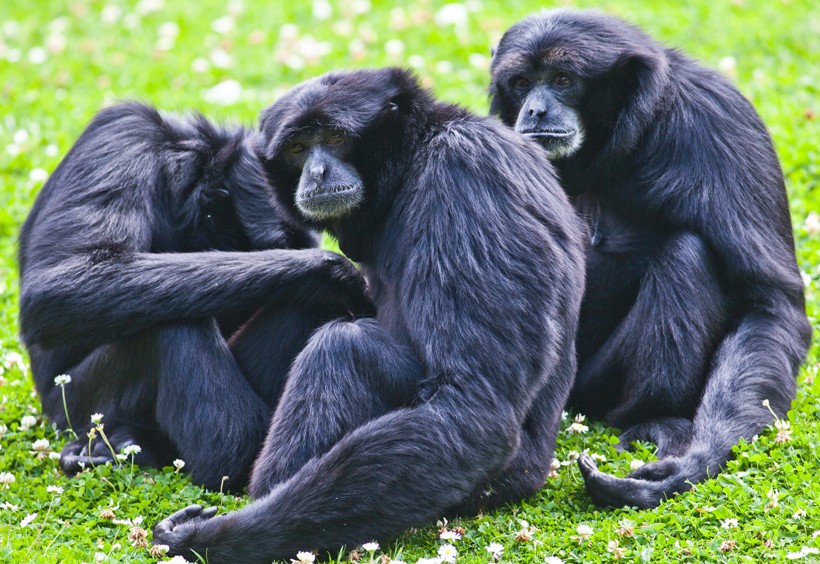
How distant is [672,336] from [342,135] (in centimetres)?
224

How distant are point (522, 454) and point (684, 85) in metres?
2.69

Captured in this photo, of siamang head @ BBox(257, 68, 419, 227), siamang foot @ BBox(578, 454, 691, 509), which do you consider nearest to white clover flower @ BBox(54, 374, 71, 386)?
siamang head @ BBox(257, 68, 419, 227)

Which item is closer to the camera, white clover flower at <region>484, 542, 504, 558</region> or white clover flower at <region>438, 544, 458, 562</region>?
white clover flower at <region>438, 544, 458, 562</region>

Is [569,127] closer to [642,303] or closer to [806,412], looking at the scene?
[642,303]

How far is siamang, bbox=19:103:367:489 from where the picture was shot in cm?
604

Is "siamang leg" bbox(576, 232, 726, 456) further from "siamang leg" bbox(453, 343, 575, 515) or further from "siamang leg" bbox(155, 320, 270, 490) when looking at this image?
"siamang leg" bbox(155, 320, 270, 490)

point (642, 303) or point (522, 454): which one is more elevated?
point (642, 303)

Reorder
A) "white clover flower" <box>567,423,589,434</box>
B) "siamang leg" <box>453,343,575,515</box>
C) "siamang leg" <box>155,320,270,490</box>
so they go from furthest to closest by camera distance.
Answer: "white clover flower" <box>567,423,589,434</box> → "siamang leg" <box>155,320,270,490</box> → "siamang leg" <box>453,343,575,515</box>

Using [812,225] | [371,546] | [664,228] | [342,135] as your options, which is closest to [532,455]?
[371,546]

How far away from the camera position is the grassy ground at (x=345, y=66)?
523cm

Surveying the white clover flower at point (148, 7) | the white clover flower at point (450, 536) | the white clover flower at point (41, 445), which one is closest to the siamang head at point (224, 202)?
the white clover flower at point (41, 445)

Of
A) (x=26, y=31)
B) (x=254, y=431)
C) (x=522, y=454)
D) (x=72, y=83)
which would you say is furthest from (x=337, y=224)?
(x=26, y=31)

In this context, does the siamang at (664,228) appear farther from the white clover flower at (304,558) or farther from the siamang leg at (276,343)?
the white clover flower at (304,558)

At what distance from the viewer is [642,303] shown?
6.54 metres
